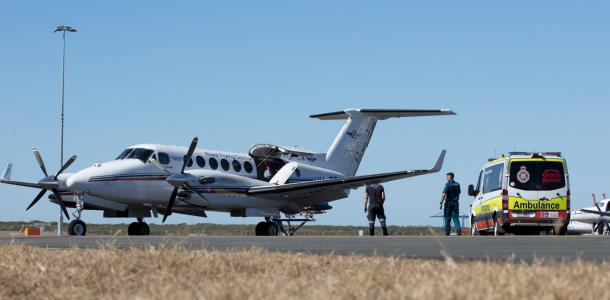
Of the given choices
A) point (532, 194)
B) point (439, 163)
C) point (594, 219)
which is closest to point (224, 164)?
point (439, 163)

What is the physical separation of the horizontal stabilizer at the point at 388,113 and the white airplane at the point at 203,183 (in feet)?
0.21

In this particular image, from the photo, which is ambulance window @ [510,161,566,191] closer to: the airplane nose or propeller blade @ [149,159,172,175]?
propeller blade @ [149,159,172,175]

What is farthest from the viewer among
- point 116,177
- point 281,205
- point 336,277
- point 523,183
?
point 281,205

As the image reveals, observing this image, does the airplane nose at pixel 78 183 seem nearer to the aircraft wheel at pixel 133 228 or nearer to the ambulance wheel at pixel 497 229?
the aircraft wheel at pixel 133 228

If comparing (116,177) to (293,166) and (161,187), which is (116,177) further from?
(293,166)

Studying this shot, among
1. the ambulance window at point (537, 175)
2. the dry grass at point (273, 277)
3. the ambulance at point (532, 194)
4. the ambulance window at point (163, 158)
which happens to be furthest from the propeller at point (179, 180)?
the dry grass at point (273, 277)

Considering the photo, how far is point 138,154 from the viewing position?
1229 inches

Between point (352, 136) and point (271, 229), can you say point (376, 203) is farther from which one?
point (352, 136)

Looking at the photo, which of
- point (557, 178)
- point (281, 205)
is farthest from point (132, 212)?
point (557, 178)

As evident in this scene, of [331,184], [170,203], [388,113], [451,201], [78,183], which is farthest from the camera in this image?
[388,113]

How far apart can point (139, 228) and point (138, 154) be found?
2.75 m

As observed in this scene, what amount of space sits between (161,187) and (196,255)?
71.5 ft

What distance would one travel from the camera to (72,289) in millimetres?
7820

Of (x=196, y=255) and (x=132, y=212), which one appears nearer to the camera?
(x=196, y=255)
